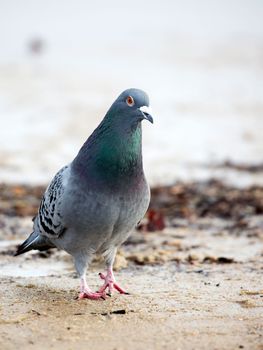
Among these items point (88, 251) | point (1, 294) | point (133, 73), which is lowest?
point (1, 294)

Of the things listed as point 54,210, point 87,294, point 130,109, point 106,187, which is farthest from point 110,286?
point 130,109

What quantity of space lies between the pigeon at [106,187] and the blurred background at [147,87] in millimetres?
5471

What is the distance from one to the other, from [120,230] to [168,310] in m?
0.69

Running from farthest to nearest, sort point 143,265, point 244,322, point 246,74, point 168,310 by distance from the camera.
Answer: point 246,74 < point 143,265 < point 168,310 < point 244,322

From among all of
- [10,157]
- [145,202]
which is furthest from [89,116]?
[145,202]

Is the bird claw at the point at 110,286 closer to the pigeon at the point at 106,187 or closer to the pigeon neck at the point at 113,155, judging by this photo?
the pigeon at the point at 106,187

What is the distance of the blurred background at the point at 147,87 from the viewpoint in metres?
11.8

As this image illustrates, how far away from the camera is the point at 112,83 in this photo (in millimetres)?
17844

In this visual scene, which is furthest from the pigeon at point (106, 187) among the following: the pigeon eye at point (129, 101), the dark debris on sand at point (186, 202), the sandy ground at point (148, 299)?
the dark debris on sand at point (186, 202)

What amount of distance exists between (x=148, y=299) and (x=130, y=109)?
4.04ft

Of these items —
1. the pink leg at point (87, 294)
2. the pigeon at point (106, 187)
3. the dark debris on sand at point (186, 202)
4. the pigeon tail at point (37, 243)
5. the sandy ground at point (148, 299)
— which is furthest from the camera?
the dark debris on sand at point (186, 202)

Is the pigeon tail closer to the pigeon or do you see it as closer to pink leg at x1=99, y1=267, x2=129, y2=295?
the pigeon

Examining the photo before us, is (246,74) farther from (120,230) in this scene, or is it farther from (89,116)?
(120,230)

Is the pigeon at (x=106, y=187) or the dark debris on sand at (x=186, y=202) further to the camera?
the dark debris on sand at (x=186, y=202)
